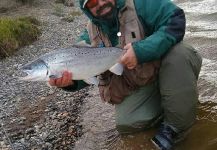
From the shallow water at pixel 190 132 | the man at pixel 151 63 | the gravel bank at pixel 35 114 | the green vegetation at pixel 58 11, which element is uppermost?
the man at pixel 151 63

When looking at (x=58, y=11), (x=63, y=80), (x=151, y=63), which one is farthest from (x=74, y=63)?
(x=58, y=11)

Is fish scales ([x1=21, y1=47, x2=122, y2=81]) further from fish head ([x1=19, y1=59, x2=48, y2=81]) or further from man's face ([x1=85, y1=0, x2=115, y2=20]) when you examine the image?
man's face ([x1=85, y1=0, x2=115, y2=20])

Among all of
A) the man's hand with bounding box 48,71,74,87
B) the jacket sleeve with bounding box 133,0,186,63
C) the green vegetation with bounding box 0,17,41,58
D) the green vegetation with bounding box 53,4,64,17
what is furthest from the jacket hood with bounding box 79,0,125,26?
the green vegetation with bounding box 53,4,64,17

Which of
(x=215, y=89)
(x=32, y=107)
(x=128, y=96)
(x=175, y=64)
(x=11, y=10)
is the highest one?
(x=175, y=64)

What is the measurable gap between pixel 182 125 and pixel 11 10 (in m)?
16.4

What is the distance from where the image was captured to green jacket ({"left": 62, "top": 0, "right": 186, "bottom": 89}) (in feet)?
13.5

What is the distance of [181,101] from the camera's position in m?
4.27

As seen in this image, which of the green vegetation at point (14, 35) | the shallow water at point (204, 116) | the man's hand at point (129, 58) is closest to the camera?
the man's hand at point (129, 58)

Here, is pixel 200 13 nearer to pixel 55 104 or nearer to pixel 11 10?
pixel 55 104

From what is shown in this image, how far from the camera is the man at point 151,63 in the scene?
4.16 meters

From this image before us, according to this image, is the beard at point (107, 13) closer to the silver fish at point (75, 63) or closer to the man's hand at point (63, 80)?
the silver fish at point (75, 63)

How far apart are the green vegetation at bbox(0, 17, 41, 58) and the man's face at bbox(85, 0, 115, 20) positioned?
7.30 meters

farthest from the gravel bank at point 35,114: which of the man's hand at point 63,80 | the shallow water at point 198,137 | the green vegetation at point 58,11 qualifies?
the green vegetation at point 58,11

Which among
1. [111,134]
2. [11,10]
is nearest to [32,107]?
[111,134]
